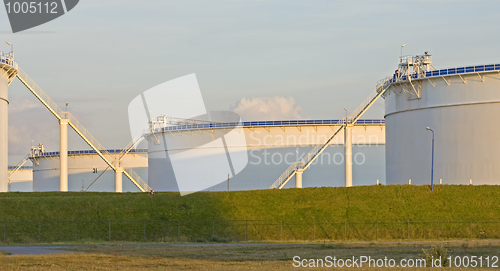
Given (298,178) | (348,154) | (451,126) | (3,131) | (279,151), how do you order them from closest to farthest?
(451,126)
(3,131)
(348,154)
(298,178)
(279,151)

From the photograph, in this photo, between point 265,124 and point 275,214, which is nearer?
point 275,214

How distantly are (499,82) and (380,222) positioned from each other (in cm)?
1690

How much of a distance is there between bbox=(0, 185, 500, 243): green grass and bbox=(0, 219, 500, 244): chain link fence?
7cm

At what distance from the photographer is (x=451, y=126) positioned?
52500 millimetres

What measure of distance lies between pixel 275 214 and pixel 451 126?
58.7 feet

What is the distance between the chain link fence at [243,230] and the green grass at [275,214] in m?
0.07

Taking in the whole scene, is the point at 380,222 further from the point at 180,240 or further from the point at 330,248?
the point at 180,240

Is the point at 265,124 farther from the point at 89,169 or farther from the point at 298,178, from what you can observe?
the point at 89,169

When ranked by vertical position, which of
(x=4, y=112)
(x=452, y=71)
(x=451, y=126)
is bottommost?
(x=451, y=126)

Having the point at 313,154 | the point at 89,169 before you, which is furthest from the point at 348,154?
the point at 89,169

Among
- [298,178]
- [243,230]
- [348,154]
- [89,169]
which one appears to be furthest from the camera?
[89,169]

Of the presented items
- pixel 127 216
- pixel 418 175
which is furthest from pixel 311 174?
pixel 127 216

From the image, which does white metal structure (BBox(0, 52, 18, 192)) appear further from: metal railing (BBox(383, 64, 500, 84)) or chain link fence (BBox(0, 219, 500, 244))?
metal railing (BBox(383, 64, 500, 84))

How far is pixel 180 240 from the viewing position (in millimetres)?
39906
